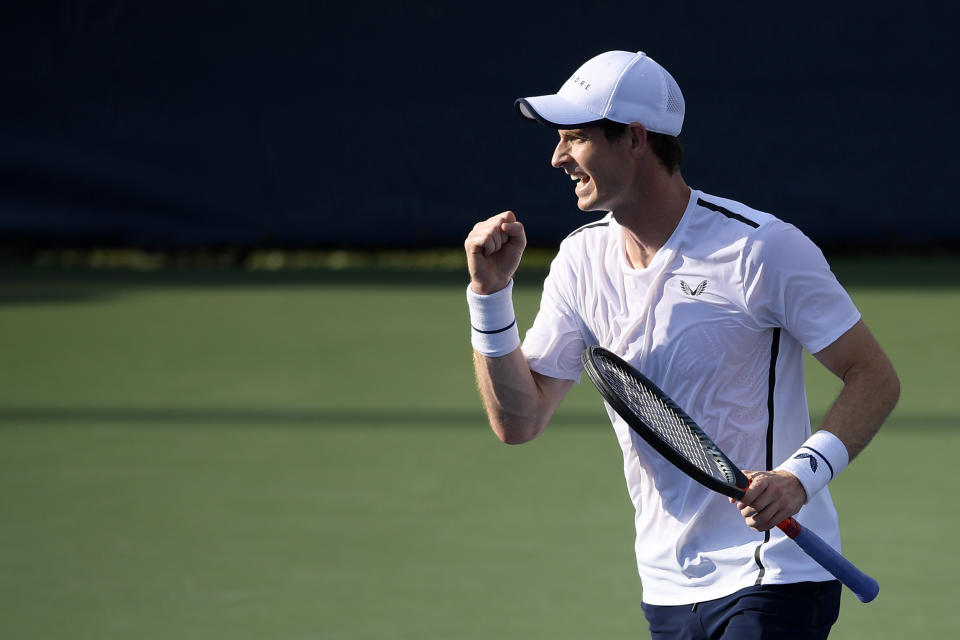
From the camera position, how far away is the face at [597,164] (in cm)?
257

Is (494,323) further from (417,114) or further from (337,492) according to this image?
(417,114)

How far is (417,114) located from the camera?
982 centimetres

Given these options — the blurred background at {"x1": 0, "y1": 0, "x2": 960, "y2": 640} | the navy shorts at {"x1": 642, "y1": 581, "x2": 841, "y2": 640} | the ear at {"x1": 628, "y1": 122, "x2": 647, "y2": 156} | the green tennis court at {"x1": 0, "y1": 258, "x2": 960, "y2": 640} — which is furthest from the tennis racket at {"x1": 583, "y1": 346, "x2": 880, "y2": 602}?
the blurred background at {"x1": 0, "y1": 0, "x2": 960, "y2": 640}

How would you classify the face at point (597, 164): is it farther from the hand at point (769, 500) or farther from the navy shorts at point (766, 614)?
the navy shorts at point (766, 614)

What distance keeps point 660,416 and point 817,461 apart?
28cm

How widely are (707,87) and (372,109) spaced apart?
214 cm

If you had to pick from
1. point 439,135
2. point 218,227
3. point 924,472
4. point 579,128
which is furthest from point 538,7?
point 579,128

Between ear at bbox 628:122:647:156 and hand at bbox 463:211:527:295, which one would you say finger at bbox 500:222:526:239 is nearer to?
hand at bbox 463:211:527:295

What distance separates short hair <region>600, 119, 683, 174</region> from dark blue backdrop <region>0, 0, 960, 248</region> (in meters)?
6.94

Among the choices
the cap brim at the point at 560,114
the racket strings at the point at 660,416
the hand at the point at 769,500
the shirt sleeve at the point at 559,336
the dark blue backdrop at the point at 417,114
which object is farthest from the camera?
the dark blue backdrop at the point at 417,114

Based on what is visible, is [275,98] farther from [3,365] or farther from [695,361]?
[695,361]

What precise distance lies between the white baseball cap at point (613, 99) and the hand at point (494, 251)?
190mm

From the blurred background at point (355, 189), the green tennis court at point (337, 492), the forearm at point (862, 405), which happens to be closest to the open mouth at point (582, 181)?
the forearm at point (862, 405)

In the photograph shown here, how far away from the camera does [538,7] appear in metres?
9.73
